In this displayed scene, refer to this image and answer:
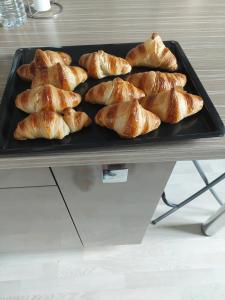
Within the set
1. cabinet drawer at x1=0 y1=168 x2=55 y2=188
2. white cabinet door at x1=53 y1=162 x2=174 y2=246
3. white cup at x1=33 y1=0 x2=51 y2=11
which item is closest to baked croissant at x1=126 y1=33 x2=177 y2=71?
white cabinet door at x1=53 y1=162 x2=174 y2=246

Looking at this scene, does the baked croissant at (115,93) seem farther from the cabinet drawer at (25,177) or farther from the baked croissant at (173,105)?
the cabinet drawer at (25,177)

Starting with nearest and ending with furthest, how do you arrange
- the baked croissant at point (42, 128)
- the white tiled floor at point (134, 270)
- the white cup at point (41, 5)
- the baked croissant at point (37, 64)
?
the baked croissant at point (42, 128), the baked croissant at point (37, 64), the white cup at point (41, 5), the white tiled floor at point (134, 270)

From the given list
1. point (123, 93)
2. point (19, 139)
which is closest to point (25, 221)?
point (19, 139)

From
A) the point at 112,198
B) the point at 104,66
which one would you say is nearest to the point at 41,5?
the point at 104,66

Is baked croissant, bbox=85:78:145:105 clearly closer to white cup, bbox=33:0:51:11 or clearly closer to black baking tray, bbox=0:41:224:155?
black baking tray, bbox=0:41:224:155

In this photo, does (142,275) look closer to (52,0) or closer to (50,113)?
(50,113)

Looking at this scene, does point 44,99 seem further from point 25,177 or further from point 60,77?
point 25,177

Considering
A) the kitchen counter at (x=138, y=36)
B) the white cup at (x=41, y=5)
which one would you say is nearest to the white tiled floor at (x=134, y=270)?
the kitchen counter at (x=138, y=36)
